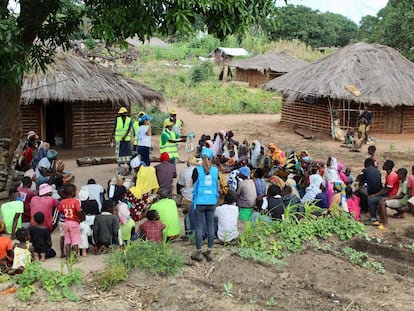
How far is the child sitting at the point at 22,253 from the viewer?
264 inches

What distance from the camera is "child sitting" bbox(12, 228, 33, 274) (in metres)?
6.71

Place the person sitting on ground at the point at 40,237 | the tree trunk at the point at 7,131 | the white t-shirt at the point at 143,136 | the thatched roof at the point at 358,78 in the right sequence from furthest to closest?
the thatched roof at the point at 358,78
the white t-shirt at the point at 143,136
the tree trunk at the point at 7,131
the person sitting on ground at the point at 40,237

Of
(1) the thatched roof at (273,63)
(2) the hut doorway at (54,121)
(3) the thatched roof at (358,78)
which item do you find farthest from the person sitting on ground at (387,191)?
(1) the thatched roof at (273,63)

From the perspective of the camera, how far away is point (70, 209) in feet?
24.1

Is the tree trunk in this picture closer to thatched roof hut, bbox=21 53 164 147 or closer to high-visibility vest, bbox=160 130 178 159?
high-visibility vest, bbox=160 130 178 159

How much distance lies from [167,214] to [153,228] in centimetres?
38

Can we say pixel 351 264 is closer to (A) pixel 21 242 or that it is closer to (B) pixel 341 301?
(B) pixel 341 301

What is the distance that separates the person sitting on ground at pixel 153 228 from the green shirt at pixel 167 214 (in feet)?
0.68

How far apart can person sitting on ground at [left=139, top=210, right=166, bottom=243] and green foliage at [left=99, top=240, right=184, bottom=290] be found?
39 cm

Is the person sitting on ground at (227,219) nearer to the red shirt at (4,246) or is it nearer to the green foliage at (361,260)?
the green foliage at (361,260)

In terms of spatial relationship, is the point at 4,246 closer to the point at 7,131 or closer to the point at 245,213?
the point at 245,213

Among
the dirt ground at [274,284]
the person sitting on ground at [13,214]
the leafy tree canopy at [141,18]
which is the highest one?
the leafy tree canopy at [141,18]

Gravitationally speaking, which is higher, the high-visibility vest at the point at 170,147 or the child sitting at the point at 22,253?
the high-visibility vest at the point at 170,147

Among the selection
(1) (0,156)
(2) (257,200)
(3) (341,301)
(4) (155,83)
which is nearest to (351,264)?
(3) (341,301)
